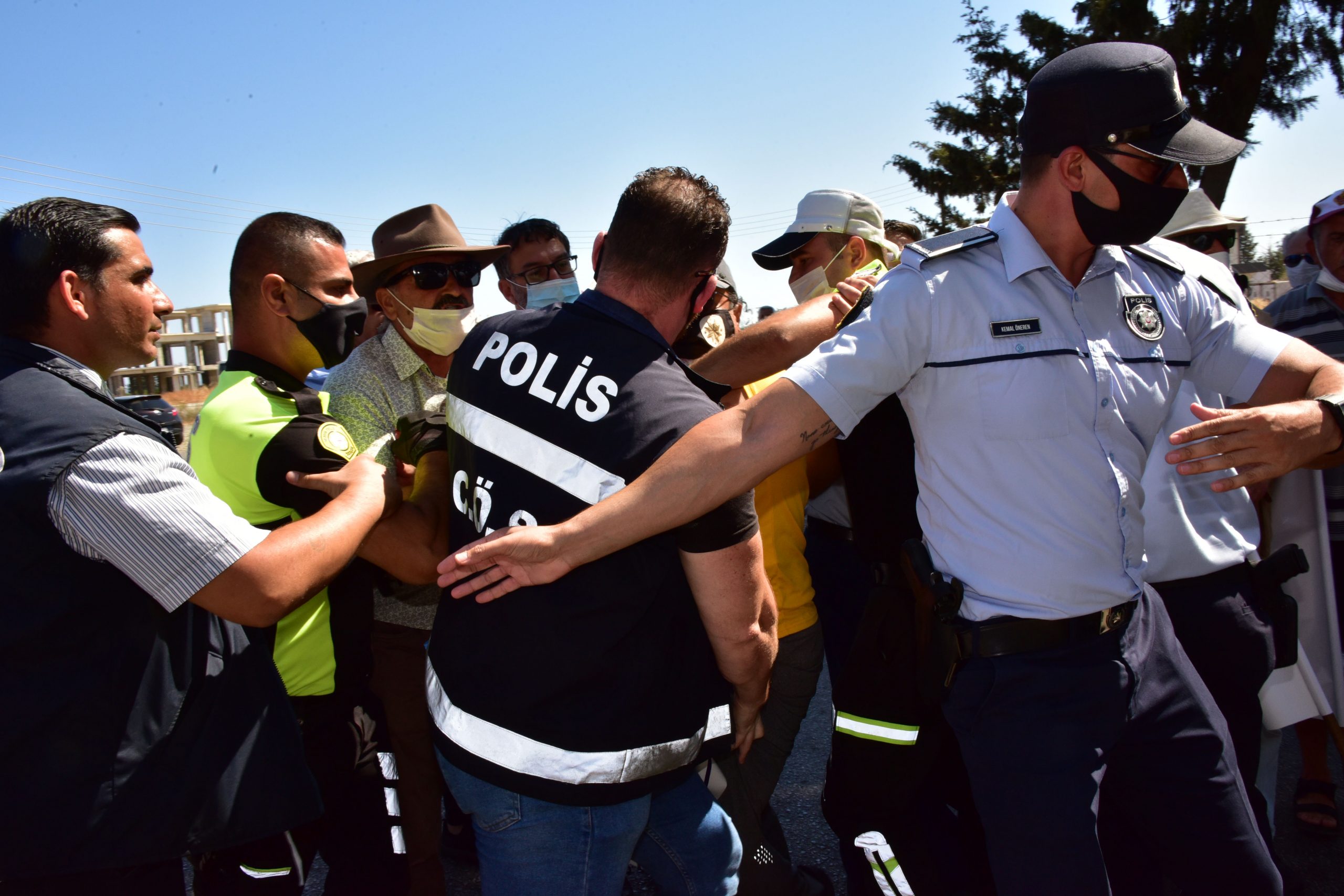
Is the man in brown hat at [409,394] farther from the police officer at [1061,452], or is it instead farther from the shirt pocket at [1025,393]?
the shirt pocket at [1025,393]

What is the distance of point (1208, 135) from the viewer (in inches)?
73.2

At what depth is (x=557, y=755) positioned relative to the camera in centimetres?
167

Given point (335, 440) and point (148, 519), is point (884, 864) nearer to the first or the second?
point (335, 440)

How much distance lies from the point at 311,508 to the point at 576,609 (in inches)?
31.0

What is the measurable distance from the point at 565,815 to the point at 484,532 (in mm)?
599

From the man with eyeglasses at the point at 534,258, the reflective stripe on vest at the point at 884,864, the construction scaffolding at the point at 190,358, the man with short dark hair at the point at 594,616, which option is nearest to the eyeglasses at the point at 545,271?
the man with eyeglasses at the point at 534,258

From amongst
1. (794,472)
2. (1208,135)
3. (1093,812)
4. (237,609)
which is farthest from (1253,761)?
(237,609)

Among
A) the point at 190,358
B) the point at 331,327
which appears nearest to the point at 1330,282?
the point at 331,327

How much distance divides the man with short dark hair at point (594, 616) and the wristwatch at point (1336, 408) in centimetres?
128

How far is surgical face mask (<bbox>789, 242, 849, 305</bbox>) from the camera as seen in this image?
3137 millimetres

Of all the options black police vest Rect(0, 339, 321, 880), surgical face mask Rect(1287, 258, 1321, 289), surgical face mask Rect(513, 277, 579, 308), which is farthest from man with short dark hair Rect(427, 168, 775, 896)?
surgical face mask Rect(1287, 258, 1321, 289)

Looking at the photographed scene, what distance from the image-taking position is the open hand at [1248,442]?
5.64 feet

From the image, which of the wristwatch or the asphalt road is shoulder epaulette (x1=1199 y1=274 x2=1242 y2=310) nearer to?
the wristwatch

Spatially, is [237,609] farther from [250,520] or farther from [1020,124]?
[1020,124]
